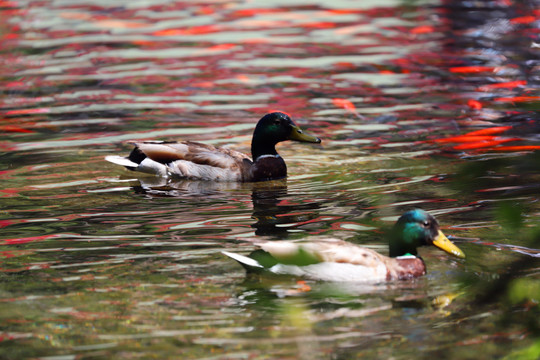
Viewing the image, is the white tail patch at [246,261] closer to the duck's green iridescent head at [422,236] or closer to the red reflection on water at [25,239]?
the duck's green iridescent head at [422,236]

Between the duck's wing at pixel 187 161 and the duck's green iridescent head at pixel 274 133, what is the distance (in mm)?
Result: 264

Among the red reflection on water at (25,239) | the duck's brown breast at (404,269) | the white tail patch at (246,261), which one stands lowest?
the duck's brown breast at (404,269)

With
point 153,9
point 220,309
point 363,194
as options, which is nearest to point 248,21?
point 153,9

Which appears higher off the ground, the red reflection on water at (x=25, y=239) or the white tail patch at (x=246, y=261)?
the white tail patch at (x=246, y=261)

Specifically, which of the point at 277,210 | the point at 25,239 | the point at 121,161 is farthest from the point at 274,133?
the point at 25,239

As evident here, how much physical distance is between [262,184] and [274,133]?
809 mm

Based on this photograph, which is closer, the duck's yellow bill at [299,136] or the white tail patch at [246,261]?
the white tail patch at [246,261]

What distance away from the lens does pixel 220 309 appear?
5.56m

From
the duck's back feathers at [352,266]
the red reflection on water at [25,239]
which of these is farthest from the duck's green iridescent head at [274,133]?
the duck's back feathers at [352,266]

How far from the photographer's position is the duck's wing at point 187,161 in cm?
1006

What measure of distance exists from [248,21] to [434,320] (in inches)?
605

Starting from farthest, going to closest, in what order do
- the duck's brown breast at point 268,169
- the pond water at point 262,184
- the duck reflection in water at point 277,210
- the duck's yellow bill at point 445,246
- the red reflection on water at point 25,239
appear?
the duck's brown breast at point 268,169, the duck reflection in water at point 277,210, the red reflection on water at point 25,239, the duck's yellow bill at point 445,246, the pond water at point 262,184

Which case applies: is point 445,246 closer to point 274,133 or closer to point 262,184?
point 262,184

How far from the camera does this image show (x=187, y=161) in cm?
1018
